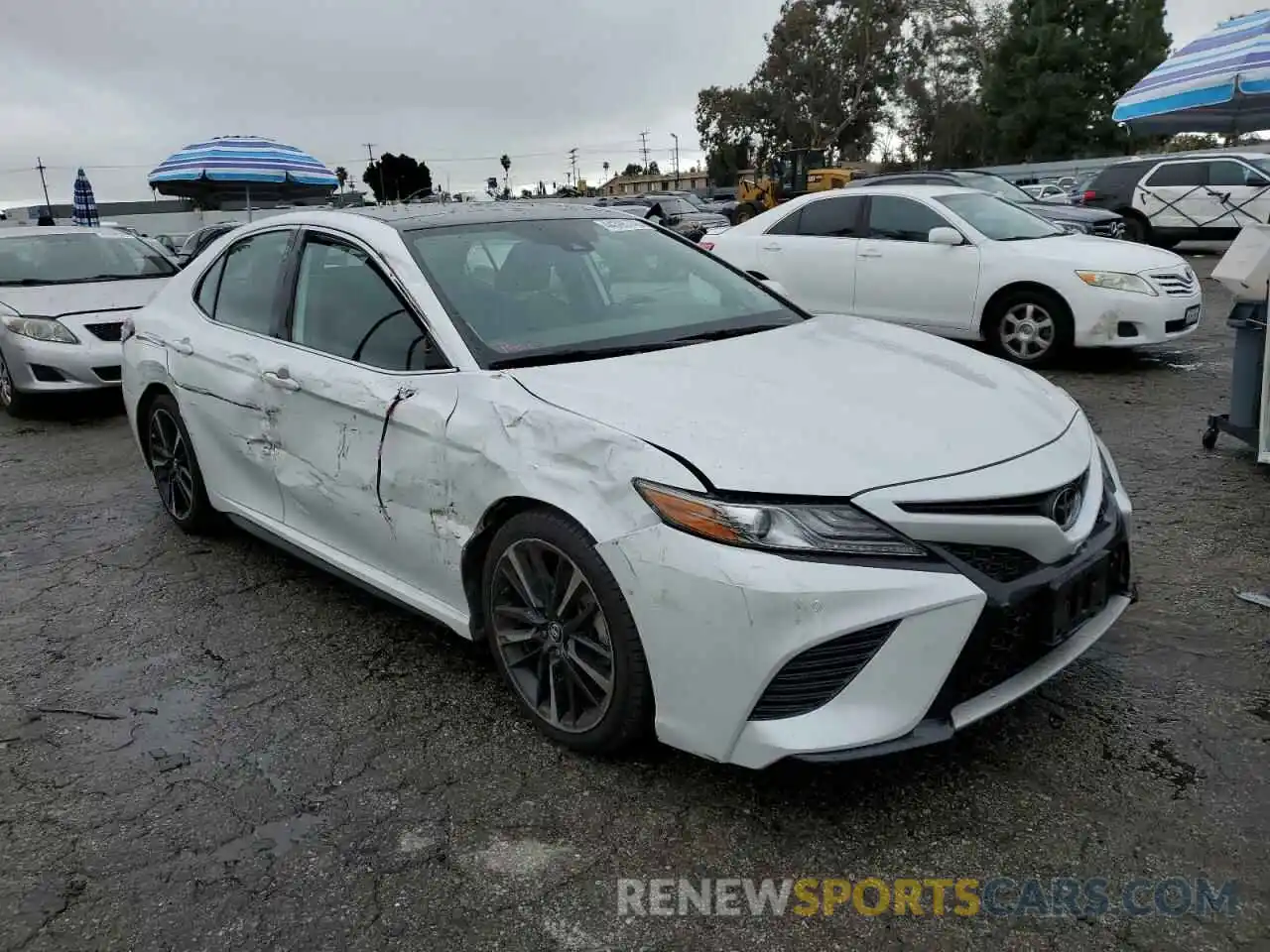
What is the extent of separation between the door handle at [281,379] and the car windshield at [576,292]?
0.66m

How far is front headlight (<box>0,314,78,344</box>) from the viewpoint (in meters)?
7.83

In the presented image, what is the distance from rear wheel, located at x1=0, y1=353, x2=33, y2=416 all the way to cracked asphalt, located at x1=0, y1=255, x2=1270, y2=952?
16.2ft

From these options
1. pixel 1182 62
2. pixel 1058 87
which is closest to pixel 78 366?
pixel 1182 62

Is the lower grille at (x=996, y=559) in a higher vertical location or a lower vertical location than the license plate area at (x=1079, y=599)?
higher

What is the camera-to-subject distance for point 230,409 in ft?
13.5

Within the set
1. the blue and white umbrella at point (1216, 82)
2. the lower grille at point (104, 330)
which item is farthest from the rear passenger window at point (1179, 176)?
the lower grille at point (104, 330)

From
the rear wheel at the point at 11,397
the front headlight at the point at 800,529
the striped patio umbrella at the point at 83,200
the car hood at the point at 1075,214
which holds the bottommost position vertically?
the rear wheel at the point at 11,397

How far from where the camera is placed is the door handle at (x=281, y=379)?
370 centimetres

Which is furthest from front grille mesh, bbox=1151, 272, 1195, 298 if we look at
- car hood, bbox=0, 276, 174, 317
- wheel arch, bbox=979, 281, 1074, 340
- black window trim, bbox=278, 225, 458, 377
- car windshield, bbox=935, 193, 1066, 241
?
car hood, bbox=0, 276, 174, 317

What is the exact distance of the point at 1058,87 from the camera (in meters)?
49.5

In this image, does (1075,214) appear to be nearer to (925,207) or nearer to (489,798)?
(925,207)

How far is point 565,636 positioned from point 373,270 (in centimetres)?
155

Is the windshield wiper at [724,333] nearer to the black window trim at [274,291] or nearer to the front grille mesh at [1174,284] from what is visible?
the black window trim at [274,291]

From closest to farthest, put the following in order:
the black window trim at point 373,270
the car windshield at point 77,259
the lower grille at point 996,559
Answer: the lower grille at point 996,559 → the black window trim at point 373,270 → the car windshield at point 77,259
